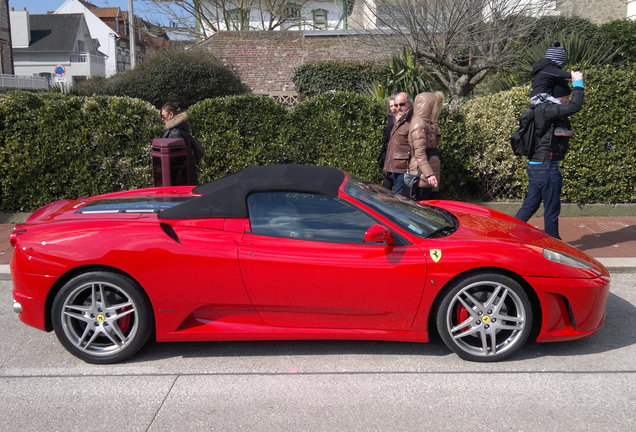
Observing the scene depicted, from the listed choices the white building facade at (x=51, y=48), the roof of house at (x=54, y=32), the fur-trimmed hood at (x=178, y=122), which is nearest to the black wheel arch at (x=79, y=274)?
the fur-trimmed hood at (x=178, y=122)

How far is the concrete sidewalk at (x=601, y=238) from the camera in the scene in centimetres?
644

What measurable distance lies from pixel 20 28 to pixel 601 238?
196ft

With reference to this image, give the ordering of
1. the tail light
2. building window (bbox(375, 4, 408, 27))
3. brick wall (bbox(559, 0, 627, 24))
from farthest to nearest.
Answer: brick wall (bbox(559, 0, 627, 24)) → building window (bbox(375, 4, 408, 27)) → the tail light

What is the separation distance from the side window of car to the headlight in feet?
4.01

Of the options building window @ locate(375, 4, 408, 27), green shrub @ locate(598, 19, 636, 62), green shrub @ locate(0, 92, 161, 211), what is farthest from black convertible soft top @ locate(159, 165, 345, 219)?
green shrub @ locate(598, 19, 636, 62)

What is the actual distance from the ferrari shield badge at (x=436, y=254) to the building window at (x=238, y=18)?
28.4 m

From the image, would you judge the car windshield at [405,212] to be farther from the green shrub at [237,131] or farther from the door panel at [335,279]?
the green shrub at [237,131]

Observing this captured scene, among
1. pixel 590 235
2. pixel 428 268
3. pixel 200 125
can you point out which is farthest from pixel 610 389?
pixel 200 125

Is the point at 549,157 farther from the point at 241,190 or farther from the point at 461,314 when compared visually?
the point at 241,190

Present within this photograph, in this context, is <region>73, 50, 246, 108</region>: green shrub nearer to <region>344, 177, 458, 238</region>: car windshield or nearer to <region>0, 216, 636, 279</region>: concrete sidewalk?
<region>0, 216, 636, 279</region>: concrete sidewalk

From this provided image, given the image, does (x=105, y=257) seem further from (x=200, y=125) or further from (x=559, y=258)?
(x=200, y=125)

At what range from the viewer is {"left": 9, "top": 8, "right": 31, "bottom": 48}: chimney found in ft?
183

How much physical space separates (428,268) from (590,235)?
4456 mm

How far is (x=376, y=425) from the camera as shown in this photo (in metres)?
3.39
